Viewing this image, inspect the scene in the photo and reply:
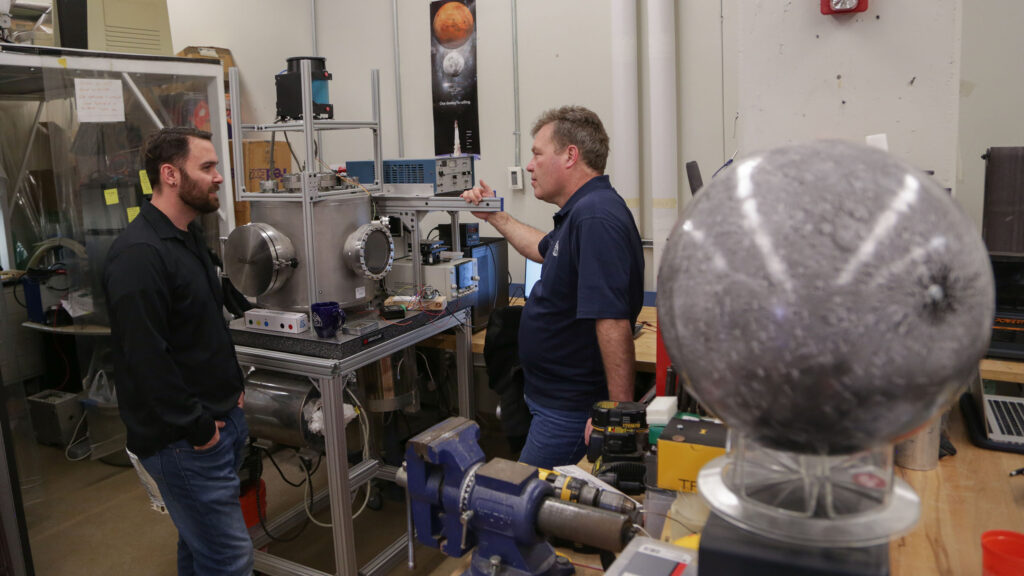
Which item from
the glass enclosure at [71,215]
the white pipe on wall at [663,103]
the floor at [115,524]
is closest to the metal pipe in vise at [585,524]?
the floor at [115,524]

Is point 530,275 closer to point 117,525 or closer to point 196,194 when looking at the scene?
point 196,194

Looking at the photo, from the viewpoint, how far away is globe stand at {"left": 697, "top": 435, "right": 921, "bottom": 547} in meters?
0.68

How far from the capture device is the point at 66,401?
3748mm

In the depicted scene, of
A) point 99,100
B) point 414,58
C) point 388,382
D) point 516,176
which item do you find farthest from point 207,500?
point 414,58

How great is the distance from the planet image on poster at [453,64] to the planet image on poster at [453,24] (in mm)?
54

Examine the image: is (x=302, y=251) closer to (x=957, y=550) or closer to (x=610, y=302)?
(x=610, y=302)

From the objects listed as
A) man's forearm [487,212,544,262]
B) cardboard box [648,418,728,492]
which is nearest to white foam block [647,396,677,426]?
cardboard box [648,418,728,492]

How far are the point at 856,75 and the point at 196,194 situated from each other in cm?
192

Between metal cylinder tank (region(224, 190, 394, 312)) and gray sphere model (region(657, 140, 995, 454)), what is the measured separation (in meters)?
2.09

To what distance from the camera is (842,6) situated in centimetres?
166

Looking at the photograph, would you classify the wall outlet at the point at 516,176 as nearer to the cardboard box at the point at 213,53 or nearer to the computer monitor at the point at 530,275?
the computer monitor at the point at 530,275

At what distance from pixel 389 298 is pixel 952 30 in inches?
84.3

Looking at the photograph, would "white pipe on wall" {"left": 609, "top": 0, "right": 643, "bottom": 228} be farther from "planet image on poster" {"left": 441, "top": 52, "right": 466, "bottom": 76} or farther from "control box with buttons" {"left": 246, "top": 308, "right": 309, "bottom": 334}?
"control box with buttons" {"left": 246, "top": 308, "right": 309, "bottom": 334}

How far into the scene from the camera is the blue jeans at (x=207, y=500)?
6.98 ft
